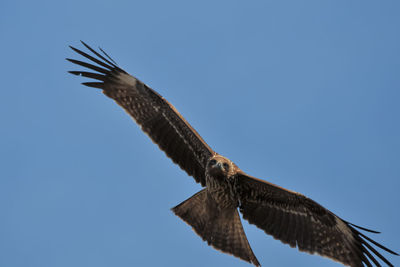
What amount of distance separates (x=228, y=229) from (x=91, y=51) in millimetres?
4172

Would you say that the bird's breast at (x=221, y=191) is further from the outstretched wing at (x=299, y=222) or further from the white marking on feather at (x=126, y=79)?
the white marking on feather at (x=126, y=79)

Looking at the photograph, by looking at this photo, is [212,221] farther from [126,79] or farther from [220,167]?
[126,79]

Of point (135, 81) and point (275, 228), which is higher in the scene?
point (135, 81)

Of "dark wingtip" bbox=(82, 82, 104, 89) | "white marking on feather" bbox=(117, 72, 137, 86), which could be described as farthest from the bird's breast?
"dark wingtip" bbox=(82, 82, 104, 89)

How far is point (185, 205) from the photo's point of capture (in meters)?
10.1

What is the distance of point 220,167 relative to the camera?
378 inches

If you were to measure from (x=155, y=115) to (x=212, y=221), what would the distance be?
232 centimetres

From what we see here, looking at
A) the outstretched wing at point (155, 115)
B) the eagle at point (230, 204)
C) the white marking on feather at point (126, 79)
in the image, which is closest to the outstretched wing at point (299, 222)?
the eagle at point (230, 204)

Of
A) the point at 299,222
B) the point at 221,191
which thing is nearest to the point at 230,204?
the point at 221,191

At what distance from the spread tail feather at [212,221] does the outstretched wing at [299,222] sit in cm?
35

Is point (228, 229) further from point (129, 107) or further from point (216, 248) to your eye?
point (129, 107)

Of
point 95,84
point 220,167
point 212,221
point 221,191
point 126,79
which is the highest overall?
point 126,79

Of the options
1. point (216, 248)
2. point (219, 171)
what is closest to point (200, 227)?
point (216, 248)

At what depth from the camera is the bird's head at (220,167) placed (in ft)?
31.5
